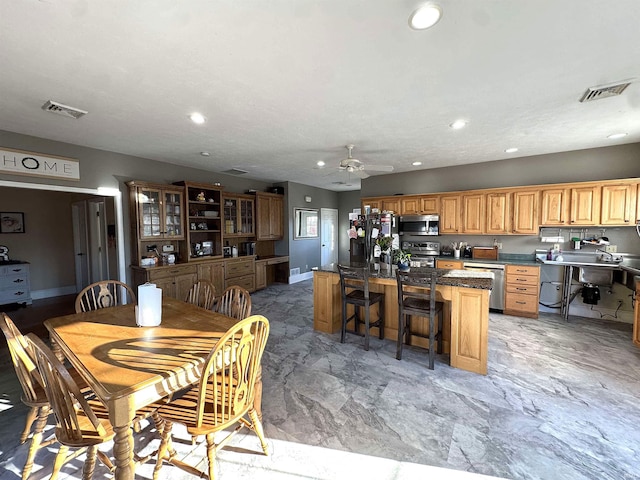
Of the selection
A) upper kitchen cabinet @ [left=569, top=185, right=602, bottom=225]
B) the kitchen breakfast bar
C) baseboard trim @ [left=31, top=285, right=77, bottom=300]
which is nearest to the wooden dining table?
the kitchen breakfast bar

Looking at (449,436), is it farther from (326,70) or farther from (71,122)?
(71,122)

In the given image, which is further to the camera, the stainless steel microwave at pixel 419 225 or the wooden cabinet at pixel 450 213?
the stainless steel microwave at pixel 419 225

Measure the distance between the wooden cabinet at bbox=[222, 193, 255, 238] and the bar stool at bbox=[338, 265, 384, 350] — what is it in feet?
10.9

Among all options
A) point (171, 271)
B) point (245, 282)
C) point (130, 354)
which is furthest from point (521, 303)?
point (171, 271)

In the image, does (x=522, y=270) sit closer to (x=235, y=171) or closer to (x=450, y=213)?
(x=450, y=213)

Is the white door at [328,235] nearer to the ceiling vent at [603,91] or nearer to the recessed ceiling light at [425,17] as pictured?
the ceiling vent at [603,91]

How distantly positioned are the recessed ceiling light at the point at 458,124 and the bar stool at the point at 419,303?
1745 mm

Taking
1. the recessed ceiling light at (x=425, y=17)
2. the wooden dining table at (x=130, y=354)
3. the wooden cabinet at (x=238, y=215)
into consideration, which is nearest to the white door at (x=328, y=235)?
the wooden cabinet at (x=238, y=215)

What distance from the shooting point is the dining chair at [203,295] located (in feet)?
9.27

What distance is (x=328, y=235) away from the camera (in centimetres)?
895

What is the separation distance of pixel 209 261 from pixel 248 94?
363 cm

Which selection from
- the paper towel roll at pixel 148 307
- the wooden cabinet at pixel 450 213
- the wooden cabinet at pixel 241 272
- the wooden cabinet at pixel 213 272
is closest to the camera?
the paper towel roll at pixel 148 307

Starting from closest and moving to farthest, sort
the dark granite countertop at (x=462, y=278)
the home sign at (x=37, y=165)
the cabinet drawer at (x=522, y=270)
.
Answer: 1. the dark granite countertop at (x=462, y=278)
2. the home sign at (x=37, y=165)
3. the cabinet drawer at (x=522, y=270)

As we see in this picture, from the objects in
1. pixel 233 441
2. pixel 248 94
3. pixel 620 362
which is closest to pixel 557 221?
pixel 620 362
